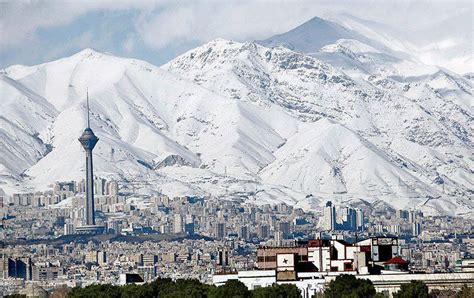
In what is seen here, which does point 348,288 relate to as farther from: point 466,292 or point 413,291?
point 466,292

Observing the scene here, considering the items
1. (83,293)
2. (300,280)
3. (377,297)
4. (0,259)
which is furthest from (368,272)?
(0,259)

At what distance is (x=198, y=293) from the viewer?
95.2 meters

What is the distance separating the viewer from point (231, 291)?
9125cm

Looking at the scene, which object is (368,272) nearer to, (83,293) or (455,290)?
(455,290)

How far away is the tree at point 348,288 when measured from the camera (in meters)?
87.8

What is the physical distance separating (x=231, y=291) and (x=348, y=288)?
548 cm

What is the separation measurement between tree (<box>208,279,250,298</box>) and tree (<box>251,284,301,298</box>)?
22.8 inches

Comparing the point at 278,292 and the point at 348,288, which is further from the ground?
the point at 348,288

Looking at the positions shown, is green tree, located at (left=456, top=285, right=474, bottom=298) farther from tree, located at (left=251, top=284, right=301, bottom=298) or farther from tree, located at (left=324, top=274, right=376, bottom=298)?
tree, located at (left=251, top=284, right=301, bottom=298)

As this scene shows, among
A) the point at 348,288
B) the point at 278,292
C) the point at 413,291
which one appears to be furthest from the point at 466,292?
the point at 278,292

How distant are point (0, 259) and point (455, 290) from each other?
6239cm

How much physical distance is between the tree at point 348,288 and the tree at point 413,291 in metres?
1.44

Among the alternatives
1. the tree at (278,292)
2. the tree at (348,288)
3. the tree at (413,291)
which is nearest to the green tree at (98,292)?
the tree at (278,292)

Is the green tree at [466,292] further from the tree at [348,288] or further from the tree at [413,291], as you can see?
the tree at [348,288]
